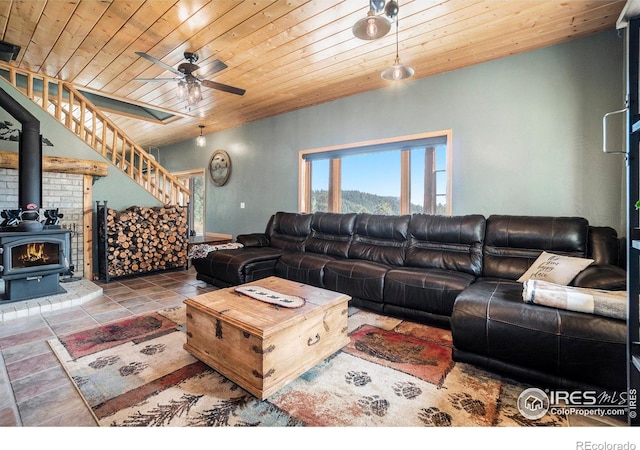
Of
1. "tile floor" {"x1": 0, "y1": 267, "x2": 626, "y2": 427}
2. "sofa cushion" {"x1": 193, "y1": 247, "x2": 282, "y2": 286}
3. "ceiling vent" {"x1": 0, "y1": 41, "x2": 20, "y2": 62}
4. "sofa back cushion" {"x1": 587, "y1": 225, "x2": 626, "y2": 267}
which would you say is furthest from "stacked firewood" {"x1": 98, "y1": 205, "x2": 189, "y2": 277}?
"sofa back cushion" {"x1": 587, "y1": 225, "x2": 626, "y2": 267}

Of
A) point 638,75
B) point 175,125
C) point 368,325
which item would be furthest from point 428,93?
point 175,125

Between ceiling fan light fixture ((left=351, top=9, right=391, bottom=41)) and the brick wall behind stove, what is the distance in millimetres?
4189

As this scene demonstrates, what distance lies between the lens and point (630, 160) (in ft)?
4.17

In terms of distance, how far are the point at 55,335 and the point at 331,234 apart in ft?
9.47

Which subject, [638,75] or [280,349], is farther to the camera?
[280,349]

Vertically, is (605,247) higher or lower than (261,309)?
higher

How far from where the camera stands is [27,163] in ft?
10.7

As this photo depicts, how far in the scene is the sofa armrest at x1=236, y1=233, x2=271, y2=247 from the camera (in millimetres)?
4273

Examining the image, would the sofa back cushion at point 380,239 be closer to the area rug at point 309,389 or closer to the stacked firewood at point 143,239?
the area rug at point 309,389

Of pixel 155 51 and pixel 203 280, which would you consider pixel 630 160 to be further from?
pixel 203 280

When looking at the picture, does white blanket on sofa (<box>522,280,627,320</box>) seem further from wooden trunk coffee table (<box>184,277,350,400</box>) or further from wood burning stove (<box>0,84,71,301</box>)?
wood burning stove (<box>0,84,71,301</box>)

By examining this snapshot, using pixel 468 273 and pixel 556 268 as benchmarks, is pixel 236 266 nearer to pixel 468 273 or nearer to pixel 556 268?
pixel 468 273

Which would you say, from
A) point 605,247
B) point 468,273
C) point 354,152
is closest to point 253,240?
point 354,152

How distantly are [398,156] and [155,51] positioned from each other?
3071mm
